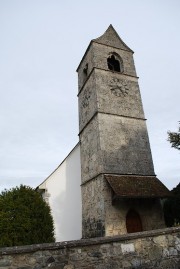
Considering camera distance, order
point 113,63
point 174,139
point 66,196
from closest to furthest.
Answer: point 174,139 → point 66,196 → point 113,63

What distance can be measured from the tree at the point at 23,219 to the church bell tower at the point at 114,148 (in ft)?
9.18

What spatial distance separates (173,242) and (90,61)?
1282cm

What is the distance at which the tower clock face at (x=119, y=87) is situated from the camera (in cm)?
1415

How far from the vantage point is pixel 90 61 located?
1543 centimetres

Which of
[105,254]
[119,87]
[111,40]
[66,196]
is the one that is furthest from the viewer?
[111,40]

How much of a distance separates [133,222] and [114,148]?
3.78 meters

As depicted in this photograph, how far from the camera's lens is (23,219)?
863cm

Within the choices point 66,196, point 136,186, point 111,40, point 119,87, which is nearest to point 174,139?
point 136,186

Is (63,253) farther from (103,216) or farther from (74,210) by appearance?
(74,210)

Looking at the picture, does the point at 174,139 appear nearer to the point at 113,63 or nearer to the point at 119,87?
the point at 119,87

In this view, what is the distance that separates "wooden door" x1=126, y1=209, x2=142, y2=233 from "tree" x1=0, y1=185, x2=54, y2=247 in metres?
3.71

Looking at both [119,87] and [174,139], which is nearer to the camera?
[174,139]

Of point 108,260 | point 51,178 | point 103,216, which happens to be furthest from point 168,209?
point 108,260

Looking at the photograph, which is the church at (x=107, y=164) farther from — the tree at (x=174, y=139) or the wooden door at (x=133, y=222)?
the tree at (x=174, y=139)
